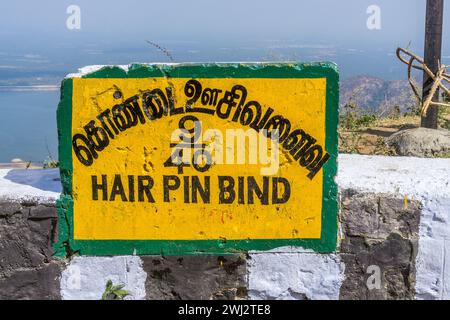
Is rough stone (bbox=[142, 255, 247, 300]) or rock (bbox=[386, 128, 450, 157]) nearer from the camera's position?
rough stone (bbox=[142, 255, 247, 300])

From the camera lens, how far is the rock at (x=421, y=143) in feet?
24.5

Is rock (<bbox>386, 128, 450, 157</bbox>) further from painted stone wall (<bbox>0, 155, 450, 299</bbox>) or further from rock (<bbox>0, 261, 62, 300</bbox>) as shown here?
rock (<bbox>0, 261, 62, 300</bbox>)

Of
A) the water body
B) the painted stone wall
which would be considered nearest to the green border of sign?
the painted stone wall

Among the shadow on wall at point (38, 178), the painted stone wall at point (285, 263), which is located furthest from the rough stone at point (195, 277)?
the shadow on wall at point (38, 178)

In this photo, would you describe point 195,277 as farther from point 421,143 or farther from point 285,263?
point 421,143

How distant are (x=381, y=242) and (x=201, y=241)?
96 cm

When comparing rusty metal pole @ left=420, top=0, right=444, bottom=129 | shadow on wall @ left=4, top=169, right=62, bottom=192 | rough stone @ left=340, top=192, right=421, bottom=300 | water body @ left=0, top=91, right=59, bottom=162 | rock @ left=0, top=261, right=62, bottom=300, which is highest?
rusty metal pole @ left=420, top=0, right=444, bottom=129

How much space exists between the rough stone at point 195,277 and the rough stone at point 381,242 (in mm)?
592

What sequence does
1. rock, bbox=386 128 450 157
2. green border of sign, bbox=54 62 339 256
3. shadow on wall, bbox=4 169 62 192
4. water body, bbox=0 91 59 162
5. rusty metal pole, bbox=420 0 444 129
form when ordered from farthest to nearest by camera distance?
water body, bbox=0 91 59 162, rusty metal pole, bbox=420 0 444 129, rock, bbox=386 128 450 157, shadow on wall, bbox=4 169 62 192, green border of sign, bbox=54 62 339 256

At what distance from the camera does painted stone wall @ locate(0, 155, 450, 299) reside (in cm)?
338

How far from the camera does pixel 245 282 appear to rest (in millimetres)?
3459

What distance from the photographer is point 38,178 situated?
3.78 m
